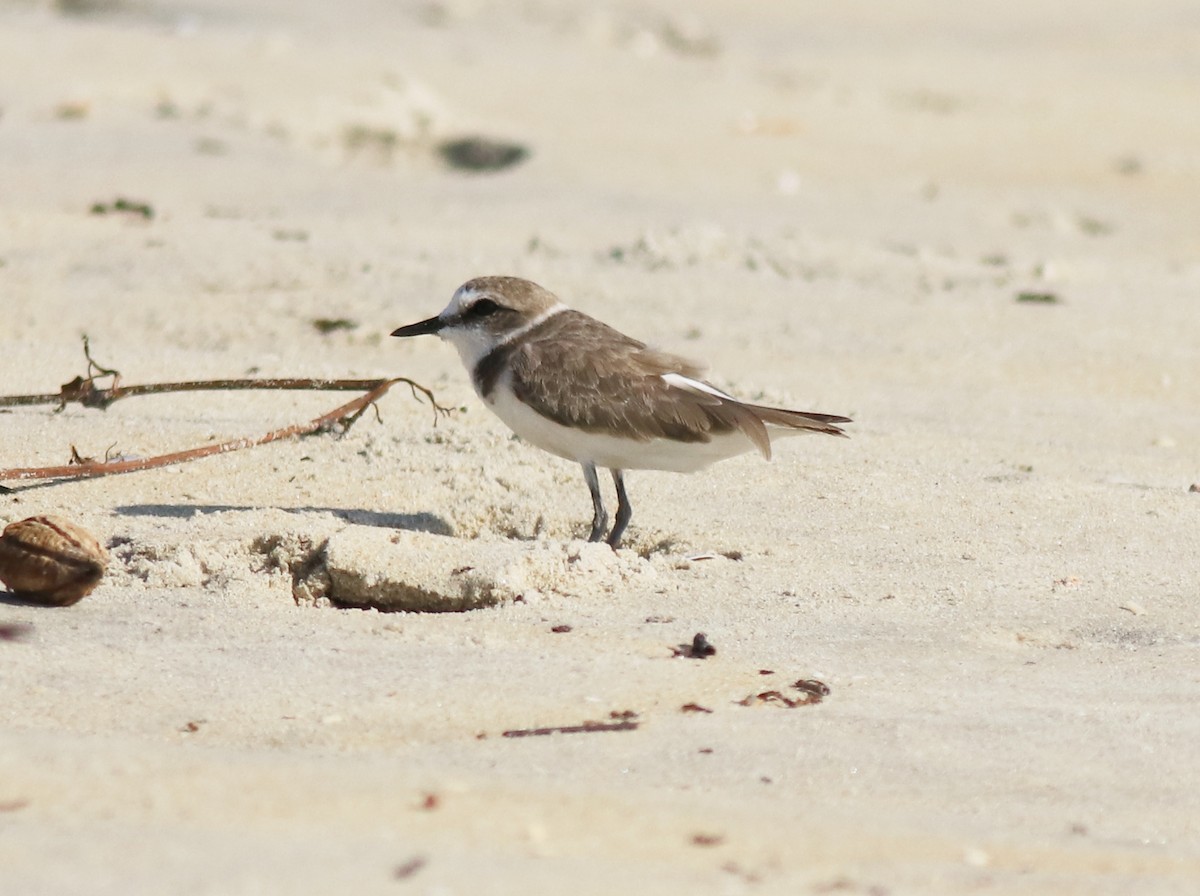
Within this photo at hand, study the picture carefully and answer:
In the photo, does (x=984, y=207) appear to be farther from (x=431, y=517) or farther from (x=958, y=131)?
(x=431, y=517)

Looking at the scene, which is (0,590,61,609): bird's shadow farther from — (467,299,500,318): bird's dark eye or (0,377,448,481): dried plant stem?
(467,299,500,318): bird's dark eye

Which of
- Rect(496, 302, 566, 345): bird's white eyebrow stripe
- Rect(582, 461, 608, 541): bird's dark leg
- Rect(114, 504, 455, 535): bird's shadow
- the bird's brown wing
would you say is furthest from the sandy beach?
Rect(496, 302, 566, 345): bird's white eyebrow stripe

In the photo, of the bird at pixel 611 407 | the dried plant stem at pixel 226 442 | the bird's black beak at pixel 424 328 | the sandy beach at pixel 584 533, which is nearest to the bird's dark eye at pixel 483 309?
the bird at pixel 611 407

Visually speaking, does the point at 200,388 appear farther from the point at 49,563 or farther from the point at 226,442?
the point at 49,563

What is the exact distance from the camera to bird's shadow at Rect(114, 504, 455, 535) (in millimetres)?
4727

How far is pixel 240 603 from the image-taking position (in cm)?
410

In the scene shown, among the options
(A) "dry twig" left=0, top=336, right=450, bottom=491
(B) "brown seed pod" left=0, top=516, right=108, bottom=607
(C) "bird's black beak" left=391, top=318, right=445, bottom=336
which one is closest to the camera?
(B) "brown seed pod" left=0, top=516, right=108, bottom=607

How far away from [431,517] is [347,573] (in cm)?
70

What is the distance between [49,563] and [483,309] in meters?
1.68

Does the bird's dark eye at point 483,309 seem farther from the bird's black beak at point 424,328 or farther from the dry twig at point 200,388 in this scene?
the dry twig at point 200,388

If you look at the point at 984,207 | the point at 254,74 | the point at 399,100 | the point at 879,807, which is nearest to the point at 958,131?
the point at 984,207

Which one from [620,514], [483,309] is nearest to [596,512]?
[620,514]

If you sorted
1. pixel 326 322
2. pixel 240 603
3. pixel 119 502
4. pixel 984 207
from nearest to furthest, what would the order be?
pixel 240 603
pixel 119 502
pixel 326 322
pixel 984 207

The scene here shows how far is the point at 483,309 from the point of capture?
511 cm
